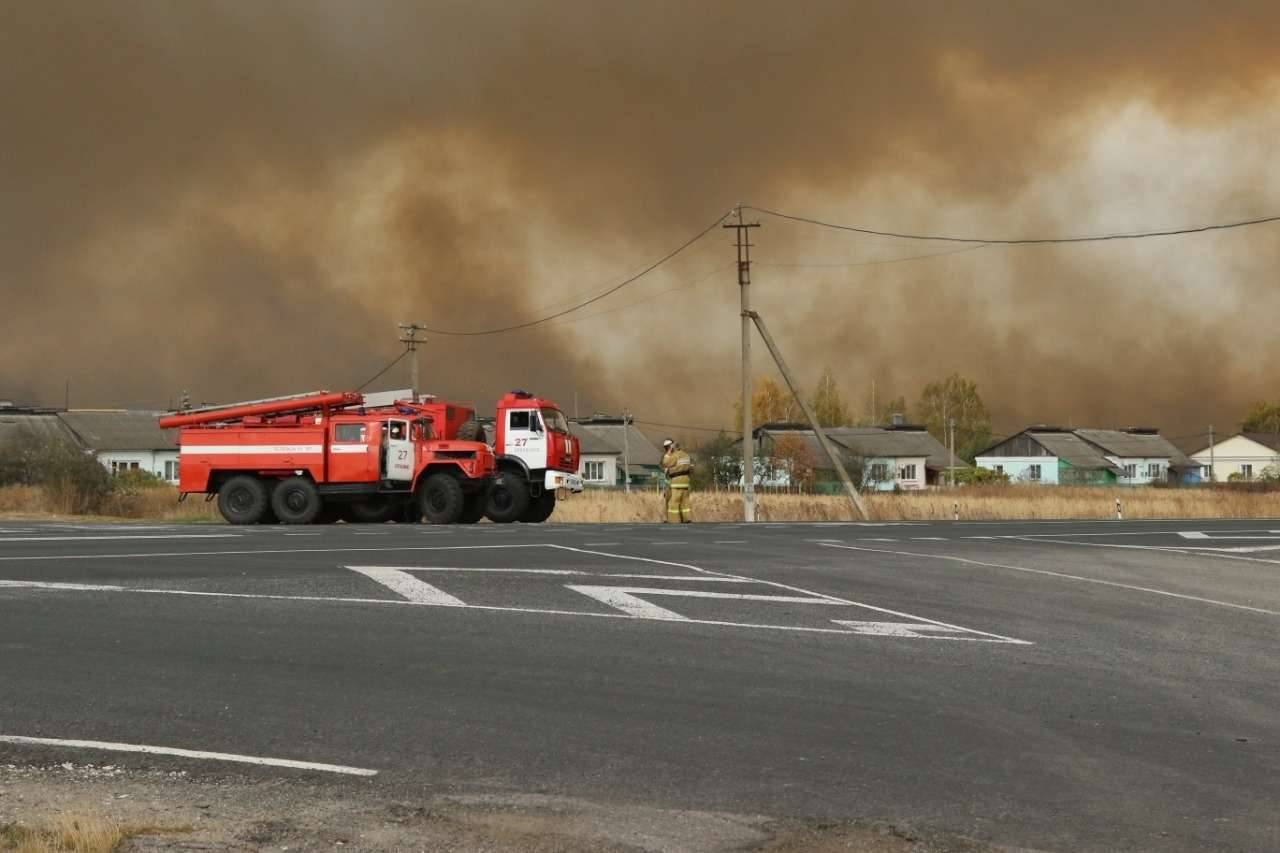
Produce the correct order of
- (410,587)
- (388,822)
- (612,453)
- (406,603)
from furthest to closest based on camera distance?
1. (612,453)
2. (410,587)
3. (406,603)
4. (388,822)

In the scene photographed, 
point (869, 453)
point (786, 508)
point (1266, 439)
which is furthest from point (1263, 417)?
point (786, 508)

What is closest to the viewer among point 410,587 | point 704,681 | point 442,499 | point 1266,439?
point 704,681

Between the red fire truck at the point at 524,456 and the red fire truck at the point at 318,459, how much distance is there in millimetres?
493

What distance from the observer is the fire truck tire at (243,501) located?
99.9 feet

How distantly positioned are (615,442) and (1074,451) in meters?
40.9

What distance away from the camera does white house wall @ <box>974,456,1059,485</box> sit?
11725 centimetres

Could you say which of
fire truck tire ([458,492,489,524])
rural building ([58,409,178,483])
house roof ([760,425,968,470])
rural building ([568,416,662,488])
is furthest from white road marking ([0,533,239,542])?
house roof ([760,425,968,470])

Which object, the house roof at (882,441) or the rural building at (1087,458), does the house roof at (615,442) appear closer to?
the house roof at (882,441)

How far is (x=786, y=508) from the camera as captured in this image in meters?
42.3

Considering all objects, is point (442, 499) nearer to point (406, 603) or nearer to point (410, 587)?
point (410, 587)

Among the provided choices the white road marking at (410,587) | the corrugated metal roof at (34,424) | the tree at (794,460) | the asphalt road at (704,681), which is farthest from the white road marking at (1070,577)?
the corrugated metal roof at (34,424)

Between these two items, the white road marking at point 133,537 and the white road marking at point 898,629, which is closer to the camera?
the white road marking at point 898,629

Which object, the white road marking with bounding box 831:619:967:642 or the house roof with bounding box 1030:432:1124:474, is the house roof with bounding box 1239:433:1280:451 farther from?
the white road marking with bounding box 831:619:967:642

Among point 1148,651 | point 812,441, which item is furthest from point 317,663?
point 812,441
